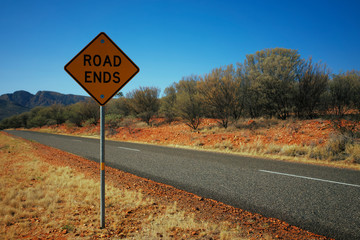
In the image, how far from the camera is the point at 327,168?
6.38 m

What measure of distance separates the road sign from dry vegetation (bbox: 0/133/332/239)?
6.08 ft

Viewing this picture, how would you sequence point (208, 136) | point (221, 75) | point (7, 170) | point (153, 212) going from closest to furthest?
1. point (153, 212)
2. point (7, 170)
3. point (208, 136)
4. point (221, 75)

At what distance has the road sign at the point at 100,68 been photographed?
280 centimetres

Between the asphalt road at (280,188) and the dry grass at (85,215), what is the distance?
115 centimetres

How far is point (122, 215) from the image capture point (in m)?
3.26

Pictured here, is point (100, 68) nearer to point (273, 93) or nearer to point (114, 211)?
point (114, 211)

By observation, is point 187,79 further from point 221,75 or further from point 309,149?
point 309,149

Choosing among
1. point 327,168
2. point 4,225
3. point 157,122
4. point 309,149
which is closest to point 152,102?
point 157,122

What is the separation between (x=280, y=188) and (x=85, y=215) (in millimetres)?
4024

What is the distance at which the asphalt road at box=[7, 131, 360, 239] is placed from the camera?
3.20 metres

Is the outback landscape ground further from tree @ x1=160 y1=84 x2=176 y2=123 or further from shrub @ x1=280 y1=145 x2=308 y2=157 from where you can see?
tree @ x1=160 y1=84 x2=176 y2=123

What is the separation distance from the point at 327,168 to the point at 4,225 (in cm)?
805

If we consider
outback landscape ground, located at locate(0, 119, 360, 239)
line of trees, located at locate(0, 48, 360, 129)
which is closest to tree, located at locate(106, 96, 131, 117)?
line of trees, located at locate(0, 48, 360, 129)

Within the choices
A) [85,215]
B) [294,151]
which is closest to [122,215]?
[85,215]
